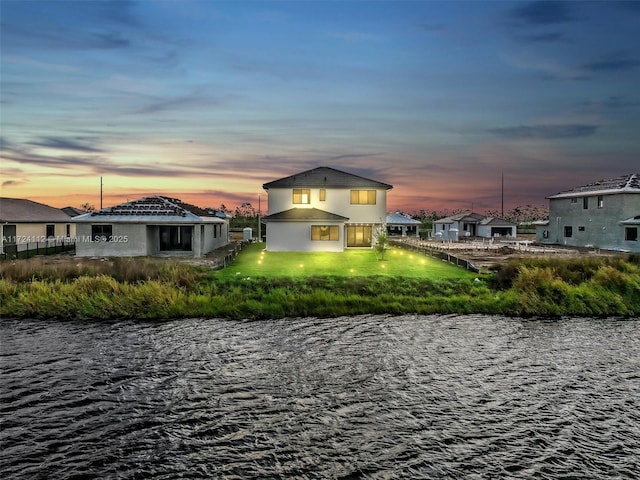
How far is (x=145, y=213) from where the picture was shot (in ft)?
121

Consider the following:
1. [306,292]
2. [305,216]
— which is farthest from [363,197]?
[306,292]

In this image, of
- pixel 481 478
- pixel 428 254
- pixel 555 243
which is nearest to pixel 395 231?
pixel 555 243

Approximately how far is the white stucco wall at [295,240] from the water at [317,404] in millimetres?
22643

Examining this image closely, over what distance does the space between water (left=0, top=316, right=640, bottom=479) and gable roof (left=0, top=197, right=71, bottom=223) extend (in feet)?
83.3

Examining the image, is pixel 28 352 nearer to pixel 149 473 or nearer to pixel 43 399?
pixel 43 399

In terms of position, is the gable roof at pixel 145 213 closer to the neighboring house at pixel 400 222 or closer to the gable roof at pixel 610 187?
the neighboring house at pixel 400 222

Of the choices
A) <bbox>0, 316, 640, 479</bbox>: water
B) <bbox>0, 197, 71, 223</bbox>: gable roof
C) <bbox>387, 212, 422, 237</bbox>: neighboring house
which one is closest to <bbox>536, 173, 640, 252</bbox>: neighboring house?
<bbox>387, 212, 422, 237</bbox>: neighboring house

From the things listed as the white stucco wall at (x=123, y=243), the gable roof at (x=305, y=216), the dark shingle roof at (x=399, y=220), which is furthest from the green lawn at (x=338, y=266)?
the dark shingle roof at (x=399, y=220)

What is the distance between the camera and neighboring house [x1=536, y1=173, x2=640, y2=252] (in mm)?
43750

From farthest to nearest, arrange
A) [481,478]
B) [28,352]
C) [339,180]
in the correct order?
[339,180] < [28,352] < [481,478]

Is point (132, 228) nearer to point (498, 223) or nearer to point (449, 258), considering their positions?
point (449, 258)

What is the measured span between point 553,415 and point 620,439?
1394mm

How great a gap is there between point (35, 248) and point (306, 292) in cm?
2595

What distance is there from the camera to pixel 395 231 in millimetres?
74500
